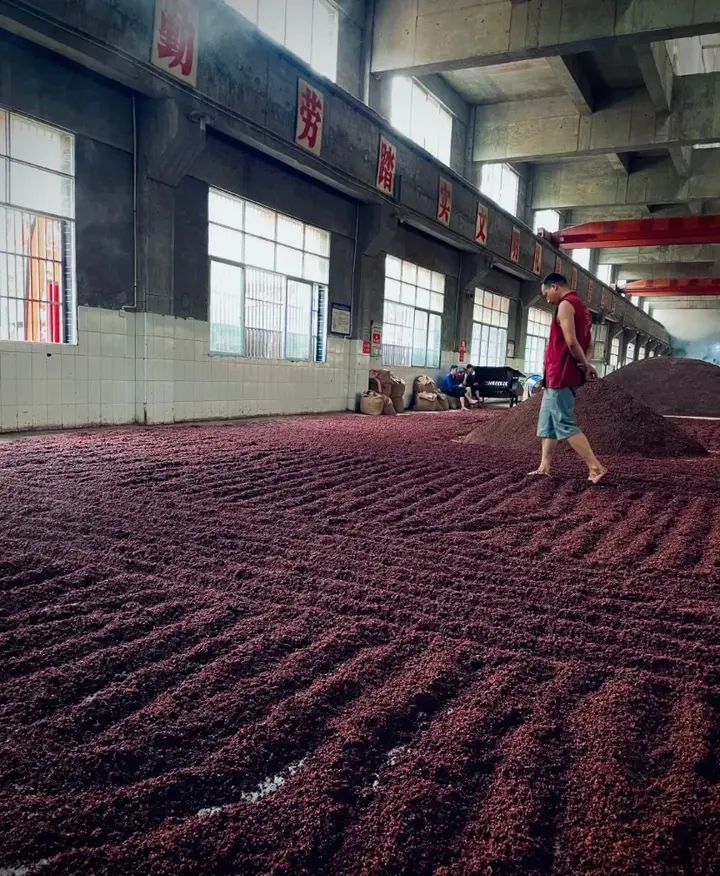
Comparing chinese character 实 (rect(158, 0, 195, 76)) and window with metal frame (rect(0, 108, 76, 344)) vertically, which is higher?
chinese character 实 (rect(158, 0, 195, 76))

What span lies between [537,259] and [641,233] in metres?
Answer: 3.36

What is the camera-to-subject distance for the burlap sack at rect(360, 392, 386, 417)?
472 inches

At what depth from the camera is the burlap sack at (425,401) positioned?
14.3 m

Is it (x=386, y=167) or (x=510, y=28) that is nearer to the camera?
(x=510, y=28)

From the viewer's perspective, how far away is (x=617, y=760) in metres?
1.45

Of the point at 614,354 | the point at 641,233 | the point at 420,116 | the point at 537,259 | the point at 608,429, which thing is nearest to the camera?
the point at 608,429

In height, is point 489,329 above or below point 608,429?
above

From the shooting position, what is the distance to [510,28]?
9.73 metres

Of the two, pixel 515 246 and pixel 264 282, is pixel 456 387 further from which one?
pixel 264 282

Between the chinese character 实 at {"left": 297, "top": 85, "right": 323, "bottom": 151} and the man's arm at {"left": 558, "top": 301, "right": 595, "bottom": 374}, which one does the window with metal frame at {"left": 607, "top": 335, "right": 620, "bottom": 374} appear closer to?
the chinese character 实 at {"left": 297, "top": 85, "right": 323, "bottom": 151}

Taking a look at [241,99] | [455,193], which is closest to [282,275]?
[241,99]

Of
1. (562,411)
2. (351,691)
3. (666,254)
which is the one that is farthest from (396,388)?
(666,254)

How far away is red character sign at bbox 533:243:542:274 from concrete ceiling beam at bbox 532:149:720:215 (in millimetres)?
1373

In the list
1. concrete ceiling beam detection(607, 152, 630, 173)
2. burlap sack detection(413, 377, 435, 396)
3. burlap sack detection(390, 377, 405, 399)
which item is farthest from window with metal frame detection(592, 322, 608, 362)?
burlap sack detection(390, 377, 405, 399)
